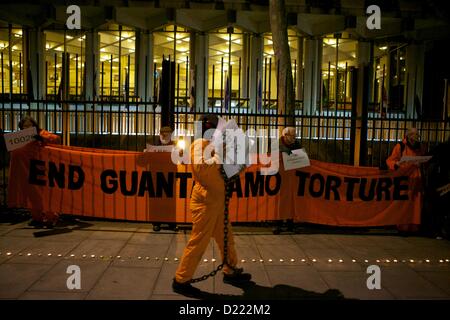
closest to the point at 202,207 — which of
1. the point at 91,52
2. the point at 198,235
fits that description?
the point at 198,235

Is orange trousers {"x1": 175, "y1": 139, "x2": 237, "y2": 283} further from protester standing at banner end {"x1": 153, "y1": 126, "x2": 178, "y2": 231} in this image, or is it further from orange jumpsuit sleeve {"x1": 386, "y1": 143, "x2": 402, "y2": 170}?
orange jumpsuit sleeve {"x1": 386, "y1": 143, "x2": 402, "y2": 170}

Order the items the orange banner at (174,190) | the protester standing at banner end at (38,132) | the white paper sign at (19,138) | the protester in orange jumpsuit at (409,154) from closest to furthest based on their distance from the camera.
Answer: the white paper sign at (19,138) → the orange banner at (174,190) → the protester standing at banner end at (38,132) → the protester in orange jumpsuit at (409,154)

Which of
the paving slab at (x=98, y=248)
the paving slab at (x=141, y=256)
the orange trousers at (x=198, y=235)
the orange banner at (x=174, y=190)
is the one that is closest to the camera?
the orange trousers at (x=198, y=235)

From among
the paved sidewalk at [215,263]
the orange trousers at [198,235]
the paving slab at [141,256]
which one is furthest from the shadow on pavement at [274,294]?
the paving slab at [141,256]

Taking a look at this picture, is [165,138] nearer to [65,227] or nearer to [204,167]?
Answer: [65,227]

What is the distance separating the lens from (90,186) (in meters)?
7.12

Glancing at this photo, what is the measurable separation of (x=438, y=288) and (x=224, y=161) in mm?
2844

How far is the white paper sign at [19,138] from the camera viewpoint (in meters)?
6.92

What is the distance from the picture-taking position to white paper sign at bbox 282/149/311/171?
7.13 m

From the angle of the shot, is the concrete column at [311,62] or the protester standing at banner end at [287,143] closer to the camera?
the protester standing at banner end at [287,143]

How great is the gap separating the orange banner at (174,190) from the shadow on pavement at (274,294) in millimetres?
2368

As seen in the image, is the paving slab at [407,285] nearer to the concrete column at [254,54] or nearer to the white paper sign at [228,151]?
the white paper sign at [228,151]
